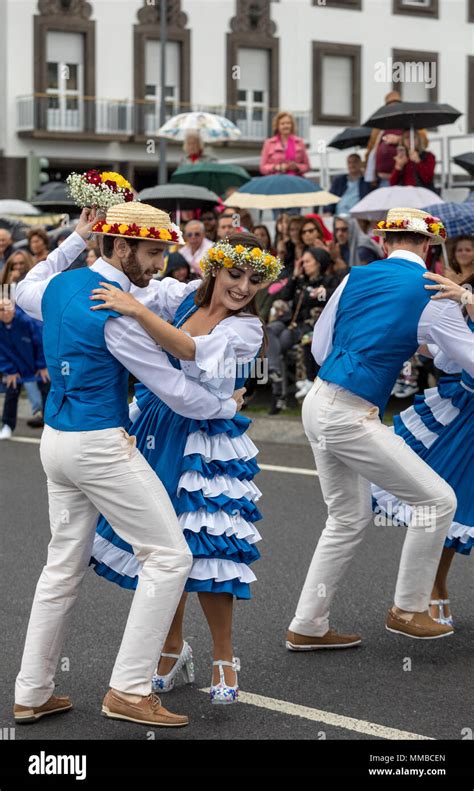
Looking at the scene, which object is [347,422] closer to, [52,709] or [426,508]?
[426,508]

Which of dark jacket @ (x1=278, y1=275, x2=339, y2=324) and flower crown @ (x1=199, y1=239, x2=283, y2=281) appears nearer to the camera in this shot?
flower crown @ (x1=199, y1=239, x2=283, y2=281)

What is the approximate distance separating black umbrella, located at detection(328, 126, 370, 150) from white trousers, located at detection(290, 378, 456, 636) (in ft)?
41.9

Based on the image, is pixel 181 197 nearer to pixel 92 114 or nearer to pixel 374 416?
pixel 374 416

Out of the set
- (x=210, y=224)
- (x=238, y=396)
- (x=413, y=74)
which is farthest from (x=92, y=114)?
(x=238, y=396)

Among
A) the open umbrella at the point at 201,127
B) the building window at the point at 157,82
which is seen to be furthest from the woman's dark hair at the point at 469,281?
the building window at the point at 157,82

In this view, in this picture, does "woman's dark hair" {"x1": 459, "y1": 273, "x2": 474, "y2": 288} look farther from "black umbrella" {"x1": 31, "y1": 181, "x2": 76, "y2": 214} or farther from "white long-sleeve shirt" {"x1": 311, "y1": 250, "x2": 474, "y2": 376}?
"black umbrella" {"x1": 31, "y1": 181, "x2": 76, "y2": 214}

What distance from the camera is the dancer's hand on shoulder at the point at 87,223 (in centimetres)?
559

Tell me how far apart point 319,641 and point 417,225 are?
1938 millimetres

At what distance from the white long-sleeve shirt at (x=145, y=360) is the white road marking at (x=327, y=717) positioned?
1176 millimetres

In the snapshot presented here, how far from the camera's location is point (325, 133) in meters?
46.8

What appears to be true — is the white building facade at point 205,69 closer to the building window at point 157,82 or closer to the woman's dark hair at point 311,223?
the building window at point 157,82

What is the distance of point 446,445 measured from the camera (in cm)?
660

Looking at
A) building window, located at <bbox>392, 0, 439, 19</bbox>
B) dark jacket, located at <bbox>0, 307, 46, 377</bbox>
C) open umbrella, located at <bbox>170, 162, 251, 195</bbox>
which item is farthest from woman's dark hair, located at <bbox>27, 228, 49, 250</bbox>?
building window, located at <bbox>392, 0, 439, 19</bbox>

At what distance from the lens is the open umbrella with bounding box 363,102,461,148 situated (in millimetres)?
14844
